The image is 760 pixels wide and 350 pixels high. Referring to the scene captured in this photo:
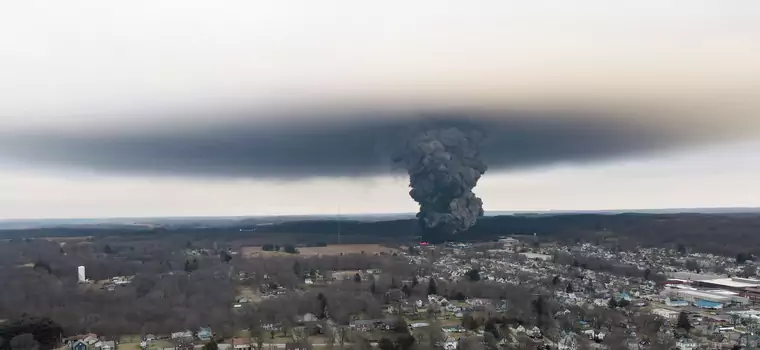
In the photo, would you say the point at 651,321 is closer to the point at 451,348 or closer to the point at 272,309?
the point at 451,348

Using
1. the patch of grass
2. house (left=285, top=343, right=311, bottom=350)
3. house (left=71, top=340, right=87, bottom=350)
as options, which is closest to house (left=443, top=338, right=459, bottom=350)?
house (left=285, top=343, right=311, bottom=350)

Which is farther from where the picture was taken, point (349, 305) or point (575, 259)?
point (575, 259)

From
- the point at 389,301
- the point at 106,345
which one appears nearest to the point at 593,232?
the point at 389,301

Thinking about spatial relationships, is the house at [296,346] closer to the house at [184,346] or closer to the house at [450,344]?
the house at [184,346]

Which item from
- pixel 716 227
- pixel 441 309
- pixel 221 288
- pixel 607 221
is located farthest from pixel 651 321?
pixel 607 221

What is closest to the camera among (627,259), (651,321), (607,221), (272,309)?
(651,321)

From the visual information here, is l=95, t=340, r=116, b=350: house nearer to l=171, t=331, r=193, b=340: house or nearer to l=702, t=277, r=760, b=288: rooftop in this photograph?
Result: l=171, t=331, r=193, b=340: house

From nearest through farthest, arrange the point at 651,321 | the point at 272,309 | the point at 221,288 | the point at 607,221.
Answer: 1. the point at 651,321
2. the point at 272,309
3. the point at 221,288
4. the point at 607,221
